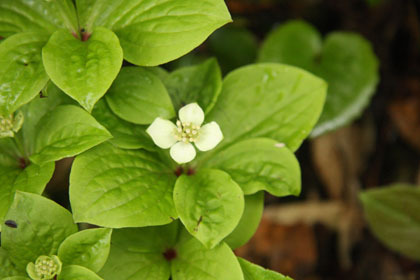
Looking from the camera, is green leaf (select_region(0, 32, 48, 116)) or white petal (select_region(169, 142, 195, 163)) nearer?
green leaf (select_region(0, 32, 48, 116))

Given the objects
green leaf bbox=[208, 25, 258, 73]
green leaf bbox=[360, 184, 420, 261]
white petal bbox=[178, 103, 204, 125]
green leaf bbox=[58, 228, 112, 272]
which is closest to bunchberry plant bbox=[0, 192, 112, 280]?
green leaf bbox=[58, 228, 112, 272]

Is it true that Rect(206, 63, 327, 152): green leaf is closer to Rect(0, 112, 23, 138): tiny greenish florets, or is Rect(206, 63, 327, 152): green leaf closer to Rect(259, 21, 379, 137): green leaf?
Rect(0, 112, 23, 138): tiny greenish florets

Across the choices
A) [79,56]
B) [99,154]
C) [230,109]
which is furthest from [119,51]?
[230,109]

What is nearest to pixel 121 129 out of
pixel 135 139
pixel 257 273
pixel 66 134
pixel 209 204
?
pixel 135 139

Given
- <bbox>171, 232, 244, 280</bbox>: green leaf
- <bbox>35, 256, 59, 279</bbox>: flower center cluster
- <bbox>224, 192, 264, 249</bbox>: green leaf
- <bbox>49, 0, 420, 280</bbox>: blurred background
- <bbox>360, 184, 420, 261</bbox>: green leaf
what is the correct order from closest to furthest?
<bbox>35, 256, 59, 279</bbox>: flower center cluster, <bbox>171, 232, 244, 280</bbox>: green leaf, <bbox>224, 192, 264, 249</bbox>: green leaf, <bbox>360, 184, 420, 261</bbox>: green leaf, <bbox>49, 0, 420, 280</bbox>: blurred background

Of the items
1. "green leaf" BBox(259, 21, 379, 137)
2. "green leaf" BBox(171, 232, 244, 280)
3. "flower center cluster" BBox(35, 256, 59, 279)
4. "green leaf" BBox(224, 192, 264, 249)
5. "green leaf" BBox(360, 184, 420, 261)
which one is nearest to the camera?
"flower center cluster" BBox(35, 256, 59, 279)

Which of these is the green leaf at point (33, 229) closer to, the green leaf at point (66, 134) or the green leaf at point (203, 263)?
the green leaf at point (66, 134)

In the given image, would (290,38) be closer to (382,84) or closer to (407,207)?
(382,84)
